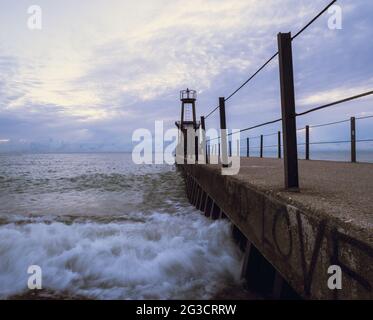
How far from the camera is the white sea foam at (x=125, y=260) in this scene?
4.49 m

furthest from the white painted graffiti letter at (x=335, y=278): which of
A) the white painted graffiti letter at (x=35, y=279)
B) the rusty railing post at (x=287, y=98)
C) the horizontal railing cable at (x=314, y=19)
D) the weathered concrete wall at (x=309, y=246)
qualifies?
the white painted graffiti letter at (x=35, y=279)

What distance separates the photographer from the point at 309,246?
1898 millimetres

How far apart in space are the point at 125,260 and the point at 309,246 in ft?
13.8

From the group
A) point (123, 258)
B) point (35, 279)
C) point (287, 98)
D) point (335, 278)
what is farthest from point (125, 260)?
point (335, 278)

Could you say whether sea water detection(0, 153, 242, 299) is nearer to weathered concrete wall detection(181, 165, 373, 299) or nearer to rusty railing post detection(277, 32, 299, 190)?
weathered concrete wall detection(181, 165, 373, 299)

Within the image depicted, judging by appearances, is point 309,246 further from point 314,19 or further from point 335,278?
point 314,19

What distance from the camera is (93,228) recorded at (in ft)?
25.3

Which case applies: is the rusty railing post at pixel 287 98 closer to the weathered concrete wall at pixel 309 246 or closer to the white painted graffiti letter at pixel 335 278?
the weathered concrete wall at pixel 309 246

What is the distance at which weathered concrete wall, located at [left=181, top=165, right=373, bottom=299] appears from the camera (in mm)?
1481

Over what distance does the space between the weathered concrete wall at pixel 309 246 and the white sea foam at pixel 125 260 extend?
1.88 meters
